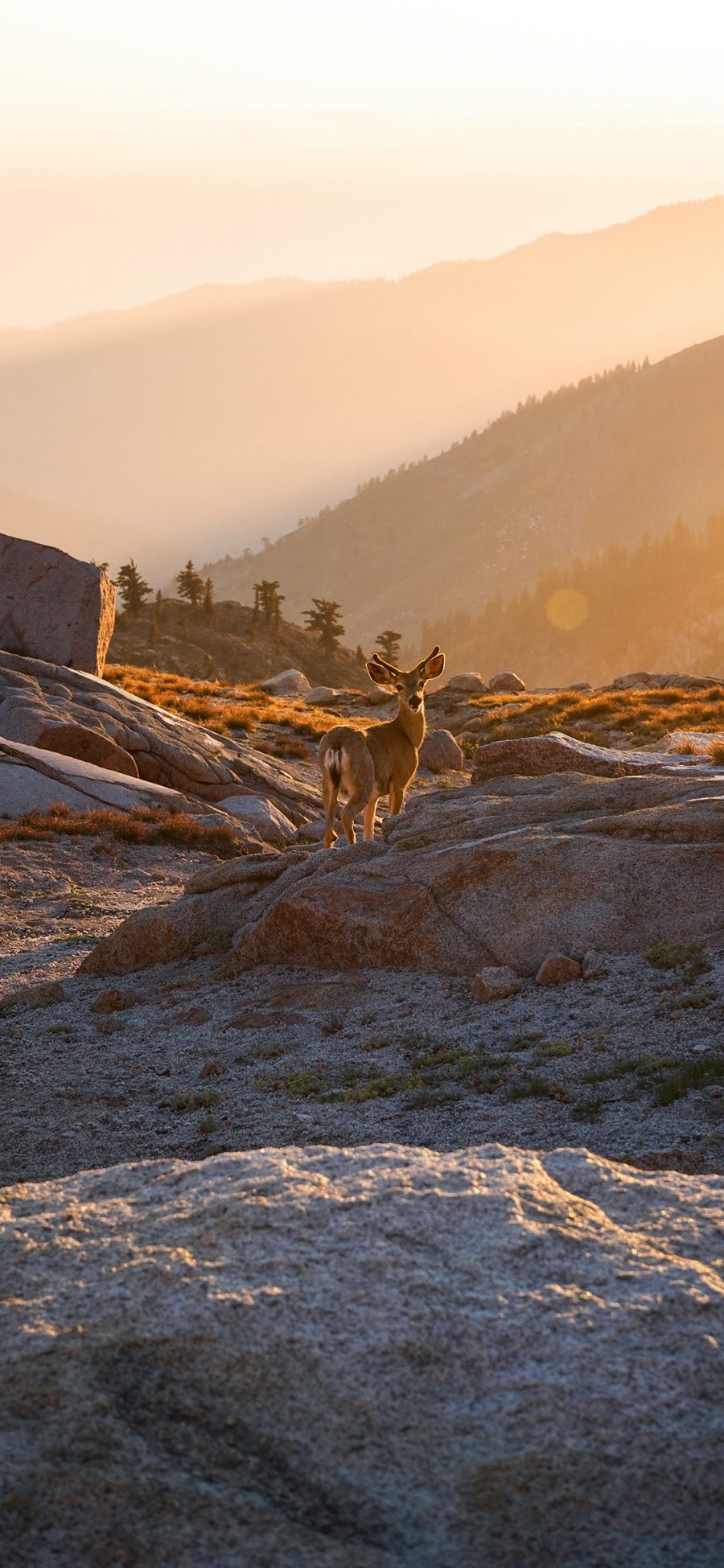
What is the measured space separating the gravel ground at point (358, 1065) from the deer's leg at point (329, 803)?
2819 mm

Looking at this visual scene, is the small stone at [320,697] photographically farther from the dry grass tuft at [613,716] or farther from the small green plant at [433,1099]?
the small green plant at [433,1099]

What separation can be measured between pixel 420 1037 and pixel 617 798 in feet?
15.9

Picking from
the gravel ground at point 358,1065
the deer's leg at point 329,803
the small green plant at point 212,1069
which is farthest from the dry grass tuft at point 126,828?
the small green plant at point 212,1069

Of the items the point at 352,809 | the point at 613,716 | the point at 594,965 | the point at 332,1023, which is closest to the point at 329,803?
the point at 352,809

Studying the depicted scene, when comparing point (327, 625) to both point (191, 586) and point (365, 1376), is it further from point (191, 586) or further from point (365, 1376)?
point (365, 1376)

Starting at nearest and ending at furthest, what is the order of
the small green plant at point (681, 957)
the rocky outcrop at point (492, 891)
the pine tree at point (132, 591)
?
the small green plant at point (681, 957) < the rocky outcrop at point (492, 891) < the pine tree at point (132, 591)

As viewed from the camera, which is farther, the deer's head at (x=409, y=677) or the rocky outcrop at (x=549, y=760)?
the rocky outcrop at (x=549, y=760)

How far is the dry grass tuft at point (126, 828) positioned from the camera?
22.8 m

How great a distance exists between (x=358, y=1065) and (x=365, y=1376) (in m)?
6.47

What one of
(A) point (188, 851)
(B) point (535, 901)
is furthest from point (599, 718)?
(B) point (535, 901)

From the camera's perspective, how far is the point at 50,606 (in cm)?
3481

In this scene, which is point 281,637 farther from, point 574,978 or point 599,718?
point 574,978

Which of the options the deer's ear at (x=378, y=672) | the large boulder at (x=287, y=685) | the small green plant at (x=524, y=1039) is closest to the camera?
the small green plant at (x=524, y=1039)

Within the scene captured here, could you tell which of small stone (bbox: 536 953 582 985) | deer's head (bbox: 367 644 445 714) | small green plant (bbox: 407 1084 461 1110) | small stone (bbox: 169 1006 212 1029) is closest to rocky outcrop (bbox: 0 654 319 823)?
deer's head (bbox: 367 644 445 714)
